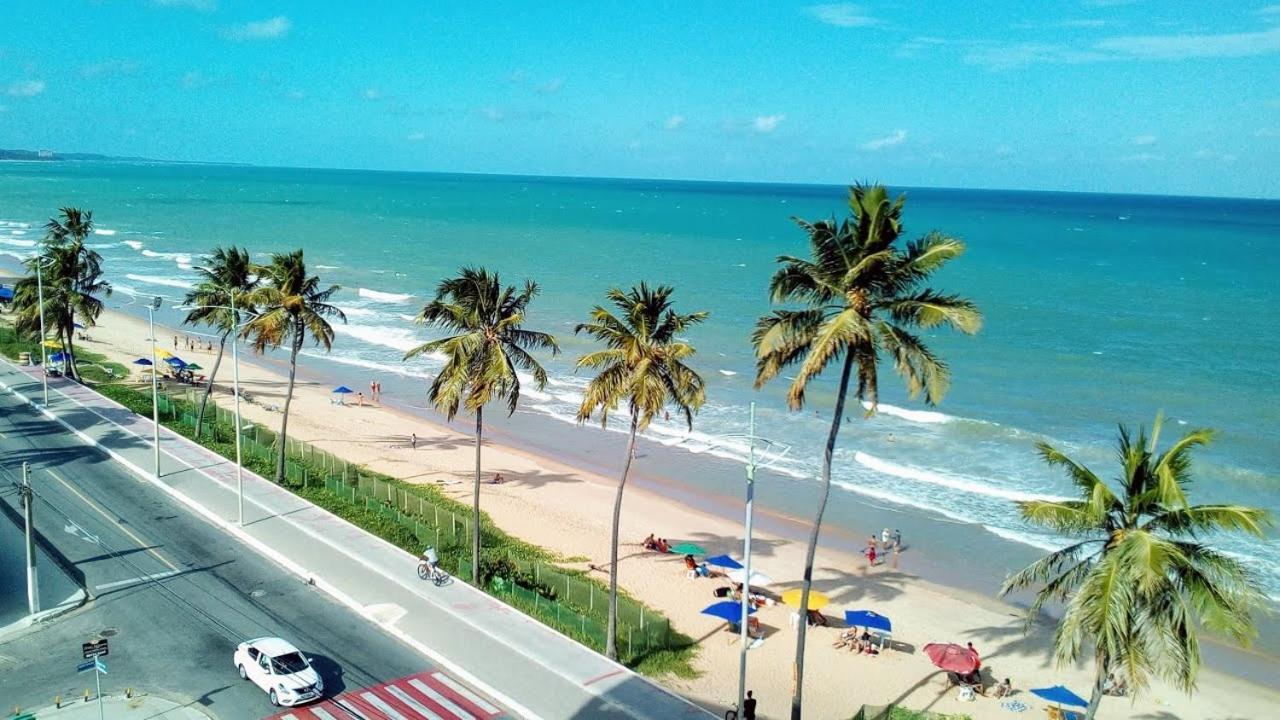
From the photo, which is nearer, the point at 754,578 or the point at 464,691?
the point at 464,691

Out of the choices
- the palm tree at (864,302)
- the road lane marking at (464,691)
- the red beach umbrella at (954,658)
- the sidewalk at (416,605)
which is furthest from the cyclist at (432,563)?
the red beach umbrella at (954,658)

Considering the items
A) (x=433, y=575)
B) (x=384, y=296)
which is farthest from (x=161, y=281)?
(x=433, y=575)

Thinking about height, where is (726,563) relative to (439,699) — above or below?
below

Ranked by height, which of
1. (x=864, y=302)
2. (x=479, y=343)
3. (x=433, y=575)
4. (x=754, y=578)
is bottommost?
(x=754, y=578)

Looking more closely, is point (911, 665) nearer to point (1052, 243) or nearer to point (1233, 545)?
point (1233, 545)

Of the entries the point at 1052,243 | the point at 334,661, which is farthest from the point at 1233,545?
the point at 1052,243

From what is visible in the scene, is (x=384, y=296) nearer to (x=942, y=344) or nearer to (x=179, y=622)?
(x=942, y=344)
